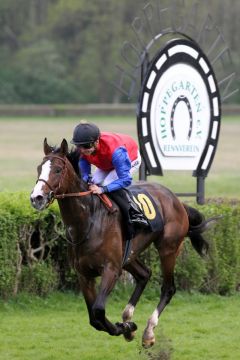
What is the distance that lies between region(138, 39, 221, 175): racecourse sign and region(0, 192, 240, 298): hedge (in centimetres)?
68

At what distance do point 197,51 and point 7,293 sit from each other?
3.66 metres

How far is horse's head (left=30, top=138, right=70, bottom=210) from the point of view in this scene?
6.22m

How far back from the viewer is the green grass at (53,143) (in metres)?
19.9

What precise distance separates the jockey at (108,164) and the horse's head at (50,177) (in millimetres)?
254

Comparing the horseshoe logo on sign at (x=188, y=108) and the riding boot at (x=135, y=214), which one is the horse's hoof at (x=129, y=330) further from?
the horseshoe logo on sign at (x=188, y=108)

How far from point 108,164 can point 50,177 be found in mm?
978

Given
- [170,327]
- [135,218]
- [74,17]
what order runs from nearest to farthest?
[135,218] < [170,327] < [74,17]

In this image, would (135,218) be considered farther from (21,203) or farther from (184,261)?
(184,261)

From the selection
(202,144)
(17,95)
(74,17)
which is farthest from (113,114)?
(202,144)

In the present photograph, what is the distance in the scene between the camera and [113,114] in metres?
48.5

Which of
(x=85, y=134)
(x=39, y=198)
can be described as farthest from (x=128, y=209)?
(x=39, y=198)

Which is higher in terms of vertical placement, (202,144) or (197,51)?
(197,51)

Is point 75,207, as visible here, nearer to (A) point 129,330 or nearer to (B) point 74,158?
(B) point 74,158

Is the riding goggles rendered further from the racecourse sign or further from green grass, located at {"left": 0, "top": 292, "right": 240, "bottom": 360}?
the racecourse sign
